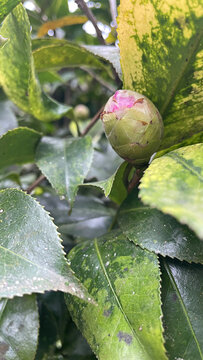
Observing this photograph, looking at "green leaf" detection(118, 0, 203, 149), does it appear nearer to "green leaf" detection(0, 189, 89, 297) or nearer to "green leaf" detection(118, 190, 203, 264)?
"green leaf" detection(118, 190, 203, 264)

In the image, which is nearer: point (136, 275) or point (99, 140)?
point (136, 275)

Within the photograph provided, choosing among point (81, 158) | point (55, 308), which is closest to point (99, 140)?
point (81, 158)

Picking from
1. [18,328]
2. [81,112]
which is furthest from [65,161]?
[81,112]

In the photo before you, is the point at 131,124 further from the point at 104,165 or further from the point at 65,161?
the point at 104,165

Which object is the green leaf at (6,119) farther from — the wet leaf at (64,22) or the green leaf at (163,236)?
the green leaf at (163,236)

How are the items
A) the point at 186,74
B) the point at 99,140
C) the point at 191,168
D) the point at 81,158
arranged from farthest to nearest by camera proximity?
the point at 99,140 < the point at 81,158 < the point at 186,74 < the point at 191,168

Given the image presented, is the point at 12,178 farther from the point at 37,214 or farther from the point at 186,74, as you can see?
the point at 186,74
